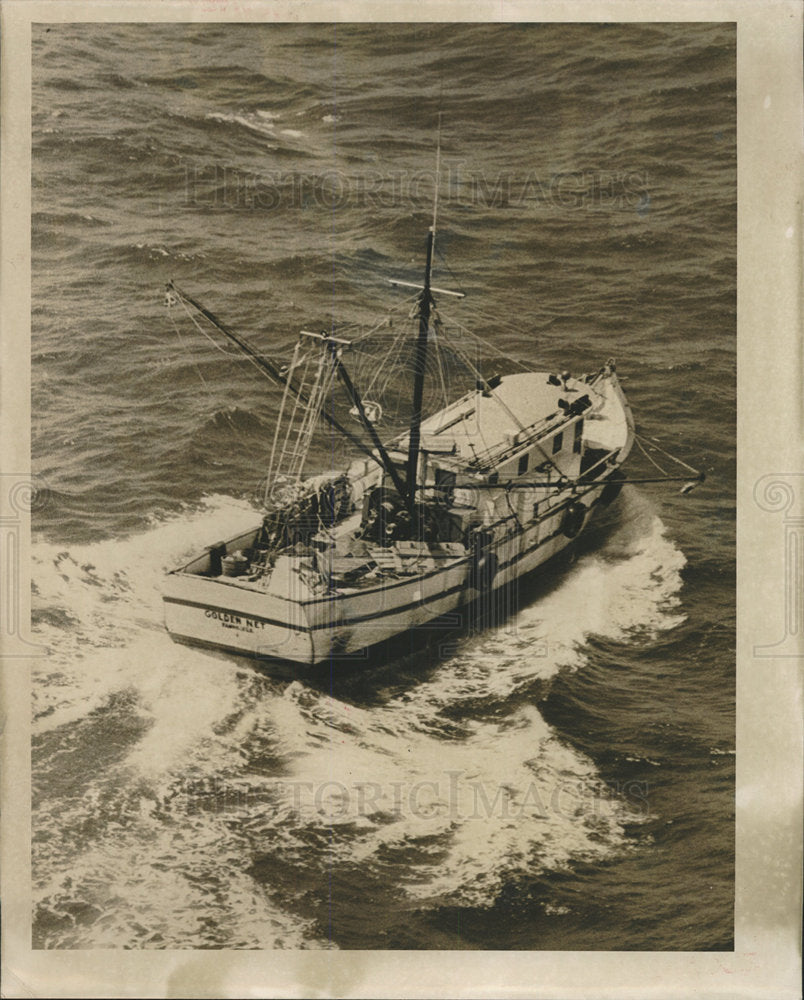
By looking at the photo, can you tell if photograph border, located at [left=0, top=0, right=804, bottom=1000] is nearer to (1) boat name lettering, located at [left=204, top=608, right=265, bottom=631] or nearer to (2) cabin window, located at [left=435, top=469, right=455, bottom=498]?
(1) boat name lettering, located at [left=204, top=608, right=265, bottom=631]

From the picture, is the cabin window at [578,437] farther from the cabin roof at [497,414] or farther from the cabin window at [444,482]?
the cabin window at [444,482]

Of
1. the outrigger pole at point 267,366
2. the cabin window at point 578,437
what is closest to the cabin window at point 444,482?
the outrigger pole at point 267,366

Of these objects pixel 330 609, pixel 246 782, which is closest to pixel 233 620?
pixel 330 609

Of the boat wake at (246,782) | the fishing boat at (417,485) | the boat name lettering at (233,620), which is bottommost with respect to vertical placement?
the boat wake at (246,782)

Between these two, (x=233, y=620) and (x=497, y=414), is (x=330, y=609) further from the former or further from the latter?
(x=497, y=414)

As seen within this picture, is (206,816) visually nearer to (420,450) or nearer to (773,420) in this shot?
(420,450)
